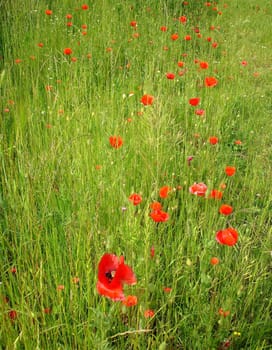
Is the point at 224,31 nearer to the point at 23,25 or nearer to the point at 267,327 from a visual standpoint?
the point at 23,25

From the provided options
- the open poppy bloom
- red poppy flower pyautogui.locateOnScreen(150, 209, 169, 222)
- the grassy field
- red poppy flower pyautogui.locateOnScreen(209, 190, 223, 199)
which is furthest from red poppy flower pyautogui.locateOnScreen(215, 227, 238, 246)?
the open poppy bloom

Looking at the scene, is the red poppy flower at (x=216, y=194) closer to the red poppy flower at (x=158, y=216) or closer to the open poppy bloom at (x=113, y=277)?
the red poppy flower at (x=158, y=216)

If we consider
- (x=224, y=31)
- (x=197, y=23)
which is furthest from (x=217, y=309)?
(x=224, y=31)

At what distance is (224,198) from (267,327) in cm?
78

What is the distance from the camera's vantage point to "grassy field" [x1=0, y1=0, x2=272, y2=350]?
1302 mm

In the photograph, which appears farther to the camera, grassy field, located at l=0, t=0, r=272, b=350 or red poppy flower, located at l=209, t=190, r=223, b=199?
red poppy flower, located at l=209, t=190, r=223, b=199

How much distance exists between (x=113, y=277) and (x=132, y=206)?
0.57 m

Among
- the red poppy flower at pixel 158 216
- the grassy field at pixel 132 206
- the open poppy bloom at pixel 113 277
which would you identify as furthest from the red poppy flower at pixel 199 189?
the open poppy bloom at pixel 113 277

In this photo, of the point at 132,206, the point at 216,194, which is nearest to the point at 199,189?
the point at 216,194

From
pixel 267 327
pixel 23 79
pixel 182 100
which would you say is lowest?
pixel 267 327

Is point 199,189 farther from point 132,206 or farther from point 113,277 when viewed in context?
point 113,277

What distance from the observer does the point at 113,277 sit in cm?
98

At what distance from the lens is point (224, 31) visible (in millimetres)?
5766

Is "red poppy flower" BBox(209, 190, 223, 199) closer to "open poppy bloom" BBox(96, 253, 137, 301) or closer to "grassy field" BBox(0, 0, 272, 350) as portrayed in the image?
"grassy field" BBox(0, 0, 272, 350)
